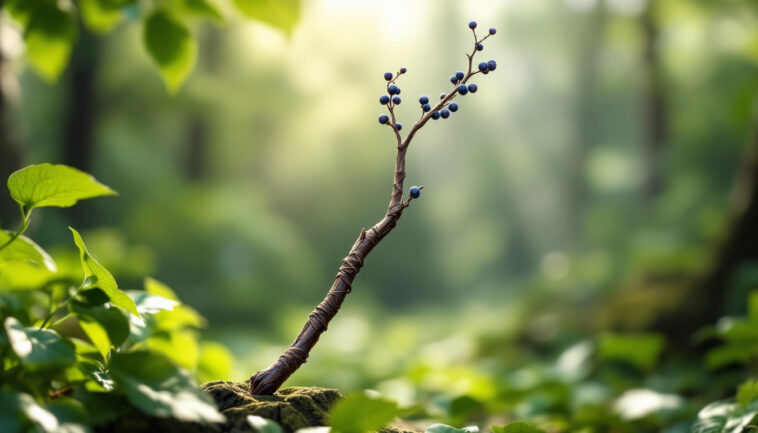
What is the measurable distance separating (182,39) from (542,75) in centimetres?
776

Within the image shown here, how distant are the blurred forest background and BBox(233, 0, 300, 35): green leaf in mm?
1083

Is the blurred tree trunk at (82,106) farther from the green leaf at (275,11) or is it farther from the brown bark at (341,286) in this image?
the brown bark at (341,286)

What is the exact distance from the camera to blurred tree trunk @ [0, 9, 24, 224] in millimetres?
1709

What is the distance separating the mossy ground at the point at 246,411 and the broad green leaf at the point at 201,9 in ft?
1.98

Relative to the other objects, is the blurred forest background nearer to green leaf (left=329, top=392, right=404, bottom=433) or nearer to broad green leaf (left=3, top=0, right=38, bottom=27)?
broad green leaf (left=3, top=0, right=38, bottom=27)

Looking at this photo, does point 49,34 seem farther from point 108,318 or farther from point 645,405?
point 645,405

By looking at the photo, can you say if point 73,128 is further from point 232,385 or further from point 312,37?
point 232,385

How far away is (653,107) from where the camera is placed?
5.96 m

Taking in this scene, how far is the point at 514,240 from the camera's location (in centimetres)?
948

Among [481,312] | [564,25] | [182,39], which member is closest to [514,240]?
[481,312]

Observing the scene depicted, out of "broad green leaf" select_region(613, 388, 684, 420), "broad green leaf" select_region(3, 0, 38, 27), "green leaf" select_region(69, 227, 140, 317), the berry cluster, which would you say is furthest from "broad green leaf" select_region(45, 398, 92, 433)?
"broad green leaf" select_region(613, 388, 684, 420)

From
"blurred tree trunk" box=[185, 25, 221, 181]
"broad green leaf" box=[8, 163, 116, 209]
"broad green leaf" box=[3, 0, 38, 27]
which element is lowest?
"broad green leaf" box=[8, 163, 116, 209]

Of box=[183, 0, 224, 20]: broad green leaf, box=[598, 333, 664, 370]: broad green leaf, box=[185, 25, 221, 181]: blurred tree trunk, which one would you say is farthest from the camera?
box=[185, 25, 221, 181]: blurred tree trunk

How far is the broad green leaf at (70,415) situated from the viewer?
0.53 m
